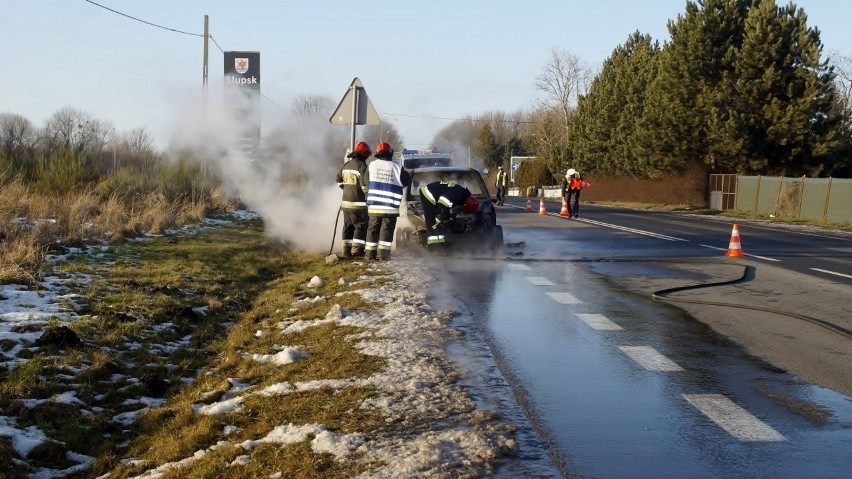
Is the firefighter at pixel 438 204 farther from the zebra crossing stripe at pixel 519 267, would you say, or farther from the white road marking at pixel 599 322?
the white road marking at pixel 599 322

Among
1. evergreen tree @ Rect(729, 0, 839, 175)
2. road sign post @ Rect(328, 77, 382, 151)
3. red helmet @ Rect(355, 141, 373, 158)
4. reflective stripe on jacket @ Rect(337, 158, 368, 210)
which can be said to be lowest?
reflective stripe on jacket @ Rect(337, 158, 368, 210)

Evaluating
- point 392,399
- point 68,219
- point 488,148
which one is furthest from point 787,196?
point 488,148

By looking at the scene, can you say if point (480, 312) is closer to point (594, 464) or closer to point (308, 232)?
point (594, 464)

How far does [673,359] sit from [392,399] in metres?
2.88

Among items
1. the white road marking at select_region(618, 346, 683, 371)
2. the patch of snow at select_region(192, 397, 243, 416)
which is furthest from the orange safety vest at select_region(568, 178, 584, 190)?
the patch of snow at select_region(192, 397, 243, 416)

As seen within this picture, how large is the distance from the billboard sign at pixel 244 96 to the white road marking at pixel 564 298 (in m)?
12.8

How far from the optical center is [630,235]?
73.5ft

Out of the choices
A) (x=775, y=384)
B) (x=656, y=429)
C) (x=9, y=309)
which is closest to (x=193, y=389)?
(x=9, y=309)

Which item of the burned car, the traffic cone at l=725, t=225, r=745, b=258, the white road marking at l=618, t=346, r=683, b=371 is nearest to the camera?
the white road marking at l=618, t=346, r=683, b=371

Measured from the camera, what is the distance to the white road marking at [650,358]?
748 centimetres

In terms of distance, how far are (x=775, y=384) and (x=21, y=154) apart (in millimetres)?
18832

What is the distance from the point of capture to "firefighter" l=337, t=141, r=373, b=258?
14945 millimetres

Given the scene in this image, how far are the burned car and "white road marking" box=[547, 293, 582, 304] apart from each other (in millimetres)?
4676

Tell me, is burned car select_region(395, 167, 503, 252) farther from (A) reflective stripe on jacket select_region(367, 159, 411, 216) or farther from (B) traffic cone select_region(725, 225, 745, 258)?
(B) traffic cone select_region(725, 225, 745, 258)
